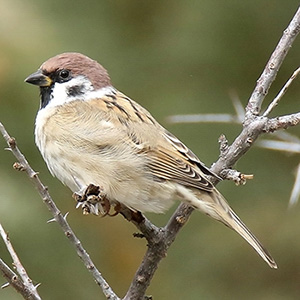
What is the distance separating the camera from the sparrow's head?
12.8 ft

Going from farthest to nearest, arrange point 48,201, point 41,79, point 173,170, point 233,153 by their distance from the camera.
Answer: point 41,79 < point 173,170 < point 233,153 < point 48,201

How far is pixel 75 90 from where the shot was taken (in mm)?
3916

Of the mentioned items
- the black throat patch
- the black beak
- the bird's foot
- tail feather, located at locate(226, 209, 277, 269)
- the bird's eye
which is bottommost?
tail feather, located at locate(226, 209, 277, 269)

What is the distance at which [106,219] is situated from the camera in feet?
19.0

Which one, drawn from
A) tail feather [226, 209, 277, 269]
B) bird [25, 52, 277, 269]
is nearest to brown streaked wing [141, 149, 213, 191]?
bird [25, 52, 277, 269]

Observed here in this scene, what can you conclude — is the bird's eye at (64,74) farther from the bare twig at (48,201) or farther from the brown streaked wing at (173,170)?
the bare twig at (48,201)

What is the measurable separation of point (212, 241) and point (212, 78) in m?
1.14

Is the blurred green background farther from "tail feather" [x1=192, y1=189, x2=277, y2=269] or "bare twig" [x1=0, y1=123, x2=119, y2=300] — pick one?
"bare twig" [x1=0, y1=123, x2=119, y2=300]

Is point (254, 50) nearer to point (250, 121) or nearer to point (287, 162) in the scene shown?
point (287, 162)

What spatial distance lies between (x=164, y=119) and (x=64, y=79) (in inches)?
69.7

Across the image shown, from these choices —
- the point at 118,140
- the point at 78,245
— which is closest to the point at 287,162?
the point at 118,140

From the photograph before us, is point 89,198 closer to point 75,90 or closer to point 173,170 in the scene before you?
point 173,170

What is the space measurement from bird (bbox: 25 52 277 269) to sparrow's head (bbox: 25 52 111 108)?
2cm

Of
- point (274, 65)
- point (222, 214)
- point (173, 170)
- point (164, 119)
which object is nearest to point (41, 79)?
point (173, 170)
